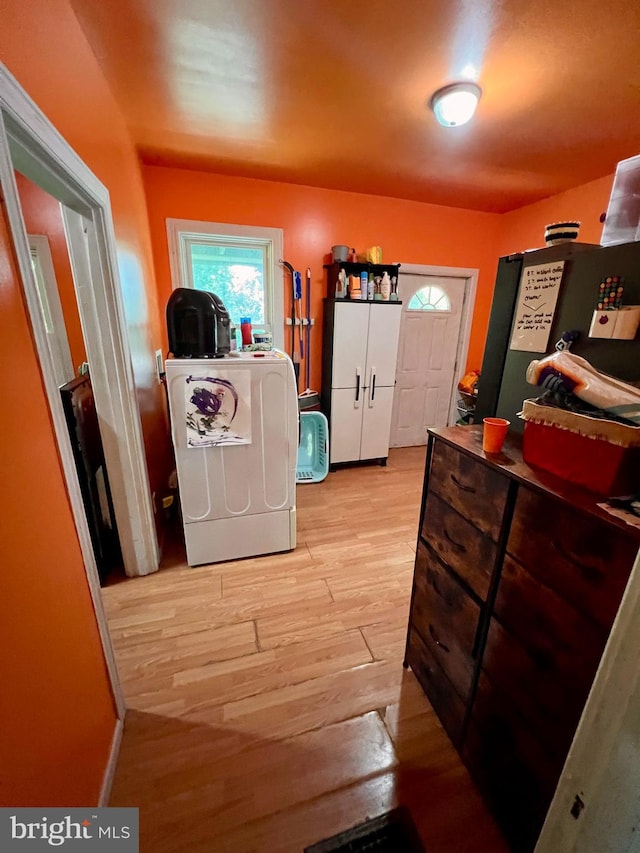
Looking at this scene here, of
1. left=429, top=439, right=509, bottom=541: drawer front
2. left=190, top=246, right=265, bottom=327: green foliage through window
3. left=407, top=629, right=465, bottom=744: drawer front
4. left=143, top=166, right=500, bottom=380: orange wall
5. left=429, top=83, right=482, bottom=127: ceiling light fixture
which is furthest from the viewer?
left=190, top=246, right=265, bottom=327: green foliage through window

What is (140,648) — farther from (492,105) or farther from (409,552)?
(492,105)

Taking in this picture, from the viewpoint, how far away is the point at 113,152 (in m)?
1.64

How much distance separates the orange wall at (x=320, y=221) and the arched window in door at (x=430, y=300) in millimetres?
266

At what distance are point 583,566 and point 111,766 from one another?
1530 mm

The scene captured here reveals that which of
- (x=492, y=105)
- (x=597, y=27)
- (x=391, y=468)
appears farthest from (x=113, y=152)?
(x=391, y=468)

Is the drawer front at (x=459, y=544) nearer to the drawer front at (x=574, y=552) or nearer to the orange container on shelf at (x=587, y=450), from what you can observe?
the drawer front at (x=574, y=552)

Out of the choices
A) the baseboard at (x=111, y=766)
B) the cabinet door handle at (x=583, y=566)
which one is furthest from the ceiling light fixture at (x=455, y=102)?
the baseboard at (x=111, y=766)

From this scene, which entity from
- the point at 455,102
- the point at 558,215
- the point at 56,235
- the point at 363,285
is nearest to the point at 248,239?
the point at 363,285

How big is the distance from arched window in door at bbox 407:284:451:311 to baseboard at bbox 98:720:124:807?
375cm

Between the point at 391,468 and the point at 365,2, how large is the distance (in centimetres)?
305

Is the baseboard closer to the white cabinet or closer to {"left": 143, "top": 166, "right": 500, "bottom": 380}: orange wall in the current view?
the white cabinet

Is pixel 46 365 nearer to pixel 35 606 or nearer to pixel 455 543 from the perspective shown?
pixel 35 606

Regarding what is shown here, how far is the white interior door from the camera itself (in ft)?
11.6

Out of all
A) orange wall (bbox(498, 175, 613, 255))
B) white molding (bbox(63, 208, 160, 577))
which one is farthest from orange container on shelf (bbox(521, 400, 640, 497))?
orange wall (bbox(498, 175, 613, 255))
